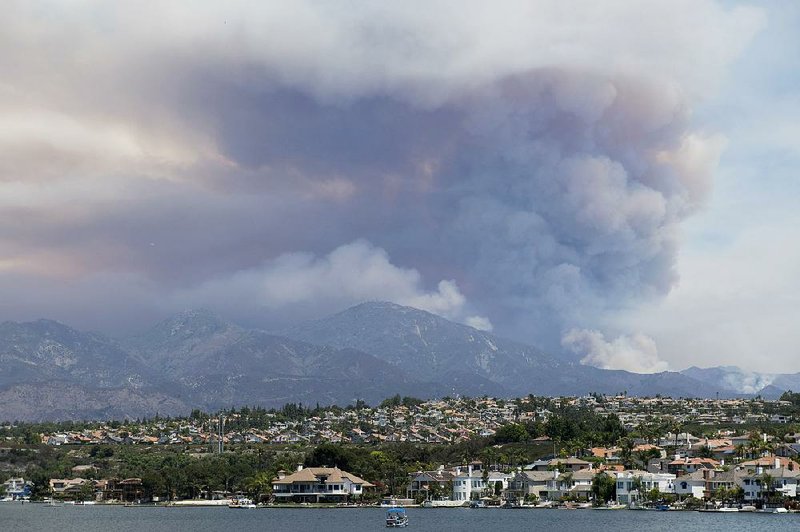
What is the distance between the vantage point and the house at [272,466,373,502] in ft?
517

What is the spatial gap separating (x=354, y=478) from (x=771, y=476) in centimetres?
6041

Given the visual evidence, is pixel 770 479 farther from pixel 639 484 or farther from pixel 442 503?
pixel 442 503

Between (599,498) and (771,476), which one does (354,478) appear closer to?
(599,498)

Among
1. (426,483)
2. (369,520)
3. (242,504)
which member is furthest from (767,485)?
(242,504)

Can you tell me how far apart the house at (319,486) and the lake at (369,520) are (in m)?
7.23

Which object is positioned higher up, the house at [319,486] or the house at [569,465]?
the house at [569,465]

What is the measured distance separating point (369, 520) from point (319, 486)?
34.6 metres

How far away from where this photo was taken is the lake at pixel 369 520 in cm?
10831

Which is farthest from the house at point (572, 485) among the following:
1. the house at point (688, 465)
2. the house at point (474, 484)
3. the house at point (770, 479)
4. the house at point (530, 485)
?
the house at point (770, 479)

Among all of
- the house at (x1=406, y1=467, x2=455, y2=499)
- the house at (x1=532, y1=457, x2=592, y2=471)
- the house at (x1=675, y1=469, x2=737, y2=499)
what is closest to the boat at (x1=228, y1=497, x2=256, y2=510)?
the house at (x1=406, y1=467, x2=455, y2=499)

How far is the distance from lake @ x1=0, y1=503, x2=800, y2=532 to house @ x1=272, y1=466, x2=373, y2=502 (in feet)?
23.7

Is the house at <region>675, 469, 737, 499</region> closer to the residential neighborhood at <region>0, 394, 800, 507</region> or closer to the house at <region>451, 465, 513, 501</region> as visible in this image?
the residential neighborhood at <region>0, 394, 800, 507</region>

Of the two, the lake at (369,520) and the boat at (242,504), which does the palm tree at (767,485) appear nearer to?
the lake at (369,520)

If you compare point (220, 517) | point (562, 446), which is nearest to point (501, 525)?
point (220, 517)
